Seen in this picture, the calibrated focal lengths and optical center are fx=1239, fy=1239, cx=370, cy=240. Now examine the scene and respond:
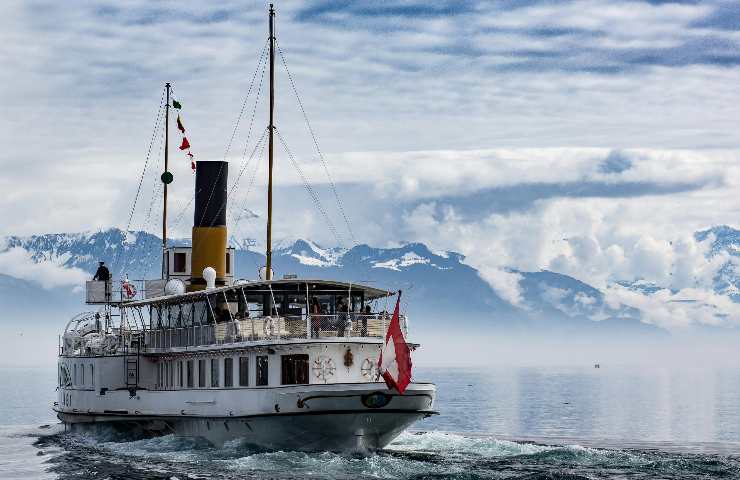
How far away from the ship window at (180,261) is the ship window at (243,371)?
15.1 m

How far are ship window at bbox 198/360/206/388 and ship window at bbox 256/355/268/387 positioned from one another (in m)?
4.89

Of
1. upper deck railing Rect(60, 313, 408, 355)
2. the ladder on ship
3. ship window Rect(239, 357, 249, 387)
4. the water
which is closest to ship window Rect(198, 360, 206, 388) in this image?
upper deck railing Rect(60, 313, 408, 355)

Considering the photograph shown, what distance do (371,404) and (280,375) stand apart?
4.00 m

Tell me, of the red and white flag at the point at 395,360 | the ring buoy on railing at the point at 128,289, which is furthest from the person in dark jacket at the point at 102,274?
the red and white flag at the point at 395,360

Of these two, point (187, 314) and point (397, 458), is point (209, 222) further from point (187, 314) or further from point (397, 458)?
point (397, 458)

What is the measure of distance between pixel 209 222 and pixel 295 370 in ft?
51.2

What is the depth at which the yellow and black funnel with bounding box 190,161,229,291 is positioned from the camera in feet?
195

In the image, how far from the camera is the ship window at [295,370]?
4688 centimetres

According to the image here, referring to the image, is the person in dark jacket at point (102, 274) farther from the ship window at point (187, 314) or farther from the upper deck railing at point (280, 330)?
the upper deck railing at point (280, 330)

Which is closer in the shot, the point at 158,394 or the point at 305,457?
the point at 305,457

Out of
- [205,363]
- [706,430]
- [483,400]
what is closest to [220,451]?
[205,363]

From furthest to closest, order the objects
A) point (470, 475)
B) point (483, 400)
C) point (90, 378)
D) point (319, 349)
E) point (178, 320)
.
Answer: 1. point (483, 400)
2. point (90, 378)
3. point (178, 320)
4. point (319, 349)
5. point (470, 475)

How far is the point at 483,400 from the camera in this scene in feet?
454

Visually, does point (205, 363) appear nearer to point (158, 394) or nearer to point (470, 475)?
point (158, 394)
